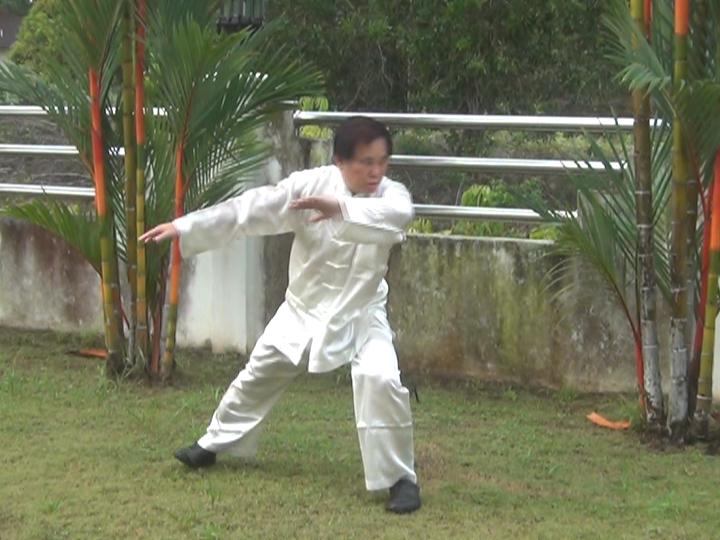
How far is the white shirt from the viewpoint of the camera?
18.1ft

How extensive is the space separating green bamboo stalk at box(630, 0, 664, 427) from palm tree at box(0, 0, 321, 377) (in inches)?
73.3

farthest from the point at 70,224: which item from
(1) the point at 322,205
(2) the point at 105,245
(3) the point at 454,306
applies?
(1) the point at 322,205

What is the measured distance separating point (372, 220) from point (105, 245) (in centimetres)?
261

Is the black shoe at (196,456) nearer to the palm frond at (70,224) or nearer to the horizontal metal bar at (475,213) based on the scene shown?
the palm frond at (70,224)

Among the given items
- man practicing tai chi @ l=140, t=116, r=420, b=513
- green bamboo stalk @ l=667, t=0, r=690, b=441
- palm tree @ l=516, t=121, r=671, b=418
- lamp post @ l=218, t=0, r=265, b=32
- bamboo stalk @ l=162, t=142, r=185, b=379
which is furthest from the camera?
lamp post @ l=218, t=0, r=265, b=32

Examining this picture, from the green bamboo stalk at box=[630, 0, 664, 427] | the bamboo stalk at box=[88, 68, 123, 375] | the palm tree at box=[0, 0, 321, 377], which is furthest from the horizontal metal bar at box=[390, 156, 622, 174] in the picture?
the bamboo stalk at box=[88, 68, 123, 375]

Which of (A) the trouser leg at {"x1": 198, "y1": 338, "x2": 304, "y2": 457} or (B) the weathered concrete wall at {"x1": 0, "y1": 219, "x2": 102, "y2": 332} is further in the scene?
(B) the weathered concrete wall at {"x1": 0, "y1": 219, "x2": 102, "y2": 332}

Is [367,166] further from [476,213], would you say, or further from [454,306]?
[454,306]

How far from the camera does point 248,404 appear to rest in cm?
578

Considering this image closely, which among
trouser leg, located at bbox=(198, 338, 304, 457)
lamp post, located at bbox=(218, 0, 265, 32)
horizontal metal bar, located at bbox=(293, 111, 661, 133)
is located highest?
lamp post, located at bbox=(218, 0, 265, 32)

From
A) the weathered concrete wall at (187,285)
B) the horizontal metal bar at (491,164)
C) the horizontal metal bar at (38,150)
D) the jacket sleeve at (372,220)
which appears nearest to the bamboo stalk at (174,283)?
the horizontal metal bar at (491,164)

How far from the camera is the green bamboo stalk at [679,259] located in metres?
5.85

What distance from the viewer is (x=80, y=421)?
270 inches

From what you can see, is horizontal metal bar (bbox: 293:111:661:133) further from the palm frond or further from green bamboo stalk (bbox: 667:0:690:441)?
the palm frond
